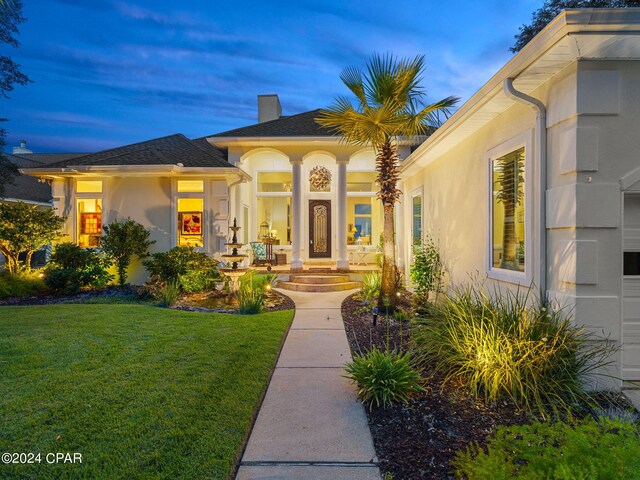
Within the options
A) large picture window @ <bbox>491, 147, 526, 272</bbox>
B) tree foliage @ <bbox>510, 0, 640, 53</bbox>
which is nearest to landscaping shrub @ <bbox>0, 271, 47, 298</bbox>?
large picture window @ <bbox>491, 147, 526, 272</bbox>

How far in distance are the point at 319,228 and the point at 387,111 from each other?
291 inches

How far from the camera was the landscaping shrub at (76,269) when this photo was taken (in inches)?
368

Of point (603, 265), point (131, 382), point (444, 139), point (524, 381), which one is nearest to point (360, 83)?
point (444, 139)

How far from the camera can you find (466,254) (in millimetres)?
6359

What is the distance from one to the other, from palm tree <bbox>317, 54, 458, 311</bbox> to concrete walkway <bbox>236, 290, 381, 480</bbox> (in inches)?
115

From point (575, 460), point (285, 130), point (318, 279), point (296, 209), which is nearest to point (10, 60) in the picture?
point (285, 130)

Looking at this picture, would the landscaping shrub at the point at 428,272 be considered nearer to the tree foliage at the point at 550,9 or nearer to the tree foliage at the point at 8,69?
the tree foliage at the point at 550,9

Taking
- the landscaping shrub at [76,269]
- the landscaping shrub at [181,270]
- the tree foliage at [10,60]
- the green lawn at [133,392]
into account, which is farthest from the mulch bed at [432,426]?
the tree foliage at [10,60]

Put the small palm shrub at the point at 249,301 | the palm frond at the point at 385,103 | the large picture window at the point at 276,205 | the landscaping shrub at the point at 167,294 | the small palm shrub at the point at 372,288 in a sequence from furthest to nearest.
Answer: the large picture window at the point at 276,205
the small palm shrub at the point at 372,288
the landscaping shrub at the point at 167,294
the small palm shrub at the point at 249,301
the palm frond at the point at 385,103

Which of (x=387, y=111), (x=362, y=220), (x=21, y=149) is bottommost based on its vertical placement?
(x=362, y=220)

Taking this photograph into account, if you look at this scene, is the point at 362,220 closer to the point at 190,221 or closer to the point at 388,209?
the point at 190,221

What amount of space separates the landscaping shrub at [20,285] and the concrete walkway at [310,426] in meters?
8.33

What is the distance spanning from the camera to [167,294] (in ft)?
26.7

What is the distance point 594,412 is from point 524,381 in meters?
0.60
